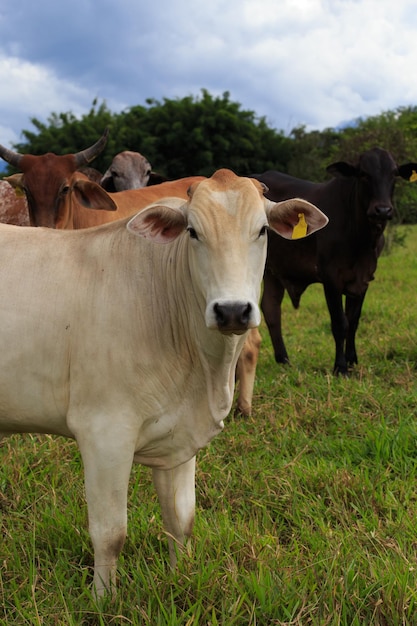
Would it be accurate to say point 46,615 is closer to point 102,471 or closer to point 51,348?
point 102,471

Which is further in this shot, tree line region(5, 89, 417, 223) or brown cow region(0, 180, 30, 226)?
tree line region(5, 89, 417, 223)

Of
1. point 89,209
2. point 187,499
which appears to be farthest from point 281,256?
point 187,499

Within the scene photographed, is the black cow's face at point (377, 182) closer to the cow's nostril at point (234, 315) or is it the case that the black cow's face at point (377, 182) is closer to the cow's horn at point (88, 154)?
the cow's horn at point (88, 154)

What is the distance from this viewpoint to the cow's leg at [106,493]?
224 cm

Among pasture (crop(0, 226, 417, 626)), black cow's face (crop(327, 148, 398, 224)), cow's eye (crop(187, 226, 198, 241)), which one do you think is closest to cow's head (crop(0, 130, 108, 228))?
pasture (crop(0, 226, 417, 626))

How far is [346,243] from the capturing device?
5.52 metres

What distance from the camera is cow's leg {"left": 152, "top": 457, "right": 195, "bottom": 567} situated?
2594mm

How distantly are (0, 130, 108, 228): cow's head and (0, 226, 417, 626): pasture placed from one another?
1.48 metres

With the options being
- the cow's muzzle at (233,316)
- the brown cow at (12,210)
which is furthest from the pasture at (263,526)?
the brown cow at (12,210)

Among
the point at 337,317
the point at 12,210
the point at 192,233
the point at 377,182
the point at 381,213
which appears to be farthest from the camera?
the point at 12,210

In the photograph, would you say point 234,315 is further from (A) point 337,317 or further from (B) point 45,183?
(A) point 337,317

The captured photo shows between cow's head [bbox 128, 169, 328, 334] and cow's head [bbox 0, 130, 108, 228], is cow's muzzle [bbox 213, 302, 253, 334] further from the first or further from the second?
cow's head [bbox 0, 130, 108, 228]

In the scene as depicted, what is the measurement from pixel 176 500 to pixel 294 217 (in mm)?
1167

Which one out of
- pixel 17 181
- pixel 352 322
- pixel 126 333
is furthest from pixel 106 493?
pixel 352 322
